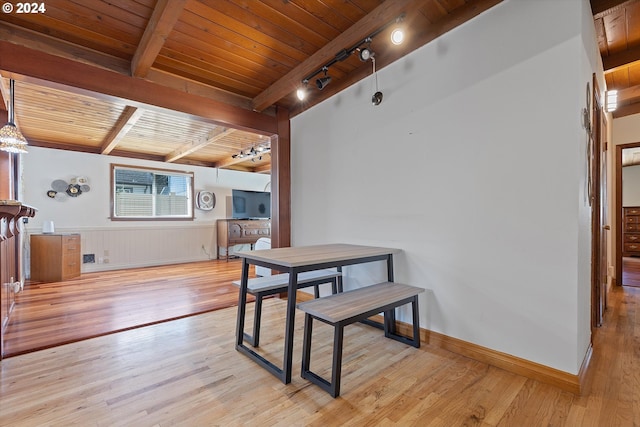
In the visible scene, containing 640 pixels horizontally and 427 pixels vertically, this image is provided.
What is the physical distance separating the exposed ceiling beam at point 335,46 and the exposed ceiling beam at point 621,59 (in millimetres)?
2125

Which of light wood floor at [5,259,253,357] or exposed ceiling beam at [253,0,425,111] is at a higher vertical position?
exposed ceiling beam at [253,0,425,111]

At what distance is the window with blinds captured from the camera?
572 cm

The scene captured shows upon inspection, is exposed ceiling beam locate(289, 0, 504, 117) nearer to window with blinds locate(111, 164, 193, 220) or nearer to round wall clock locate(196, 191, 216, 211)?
round wall clock locate(196, 191, 216, 211)

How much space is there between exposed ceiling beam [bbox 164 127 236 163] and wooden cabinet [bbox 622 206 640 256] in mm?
8905

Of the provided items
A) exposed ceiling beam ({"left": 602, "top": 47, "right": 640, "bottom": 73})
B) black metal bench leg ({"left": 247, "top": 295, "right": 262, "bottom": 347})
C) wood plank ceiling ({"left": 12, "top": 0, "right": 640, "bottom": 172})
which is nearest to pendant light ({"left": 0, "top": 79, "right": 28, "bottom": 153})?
wood plank ceiling ({"left": 12, "top": 0, "right": 640, "bottom": 172})

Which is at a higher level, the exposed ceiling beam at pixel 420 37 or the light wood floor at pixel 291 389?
the exposed ceiling beam at pixel 420 37

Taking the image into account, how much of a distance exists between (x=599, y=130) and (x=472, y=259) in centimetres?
166

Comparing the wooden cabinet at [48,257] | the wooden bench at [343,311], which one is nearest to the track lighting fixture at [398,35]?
the wooden bench at [343,311]

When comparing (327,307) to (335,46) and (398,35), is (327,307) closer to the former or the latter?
(398,35)

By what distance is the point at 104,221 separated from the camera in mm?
5477

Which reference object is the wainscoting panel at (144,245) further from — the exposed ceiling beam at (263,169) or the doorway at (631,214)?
the doorway at (631,214)

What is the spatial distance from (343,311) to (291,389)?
55 centimetres

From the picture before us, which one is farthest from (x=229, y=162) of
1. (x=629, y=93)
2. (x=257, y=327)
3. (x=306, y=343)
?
(x=629, y=93)

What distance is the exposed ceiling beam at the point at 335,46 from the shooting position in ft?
6.32
